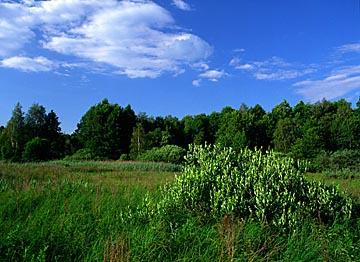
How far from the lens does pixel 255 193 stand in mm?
6781

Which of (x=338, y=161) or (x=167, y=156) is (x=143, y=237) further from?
→ (x=167, y=156)

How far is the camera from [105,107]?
225 feet

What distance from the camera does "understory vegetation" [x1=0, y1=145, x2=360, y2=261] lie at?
196 inches

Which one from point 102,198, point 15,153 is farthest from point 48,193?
point 15,153

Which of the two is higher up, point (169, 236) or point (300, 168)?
point (300, 168)

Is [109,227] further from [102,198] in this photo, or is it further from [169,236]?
[102,198]

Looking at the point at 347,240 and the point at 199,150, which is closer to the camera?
the point at 347,240

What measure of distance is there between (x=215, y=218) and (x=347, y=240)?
1.75 metres

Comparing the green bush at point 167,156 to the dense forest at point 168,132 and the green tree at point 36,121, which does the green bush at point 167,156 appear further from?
the green tree at point 36,121

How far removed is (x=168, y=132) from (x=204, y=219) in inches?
2470

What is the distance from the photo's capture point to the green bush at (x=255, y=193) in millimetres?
6695

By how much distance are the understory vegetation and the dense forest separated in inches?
1621

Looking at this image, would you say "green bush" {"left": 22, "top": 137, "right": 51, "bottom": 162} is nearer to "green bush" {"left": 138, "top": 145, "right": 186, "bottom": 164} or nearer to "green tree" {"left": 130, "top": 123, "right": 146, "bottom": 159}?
"green tree" {"left": 130, "top": 123, "right": 146, "bottom": 159}

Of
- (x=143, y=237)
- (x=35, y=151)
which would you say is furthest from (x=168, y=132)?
(x=143, y=237)
